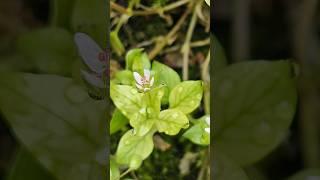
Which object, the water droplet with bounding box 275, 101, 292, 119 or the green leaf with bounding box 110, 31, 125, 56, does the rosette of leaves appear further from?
the water droplet with bounding box 275, 101, 292, 119

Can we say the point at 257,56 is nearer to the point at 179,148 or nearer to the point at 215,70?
the point at 215,70

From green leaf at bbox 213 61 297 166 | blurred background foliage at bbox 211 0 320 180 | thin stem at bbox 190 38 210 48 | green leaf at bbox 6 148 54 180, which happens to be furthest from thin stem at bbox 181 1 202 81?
blurred background foliage at bbox 211 0 320 180

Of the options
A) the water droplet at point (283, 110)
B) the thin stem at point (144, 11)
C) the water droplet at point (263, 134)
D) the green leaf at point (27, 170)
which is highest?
the thin stem at point (144, 11)

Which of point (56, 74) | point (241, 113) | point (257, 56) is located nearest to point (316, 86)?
point (257, 56)

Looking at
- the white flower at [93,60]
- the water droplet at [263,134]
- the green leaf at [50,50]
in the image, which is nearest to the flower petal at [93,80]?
the white flower at [93,60]

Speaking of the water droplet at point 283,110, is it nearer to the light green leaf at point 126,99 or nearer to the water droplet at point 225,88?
the water droplet at point 225,88

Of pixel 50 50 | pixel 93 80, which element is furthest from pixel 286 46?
pixel 93 80
